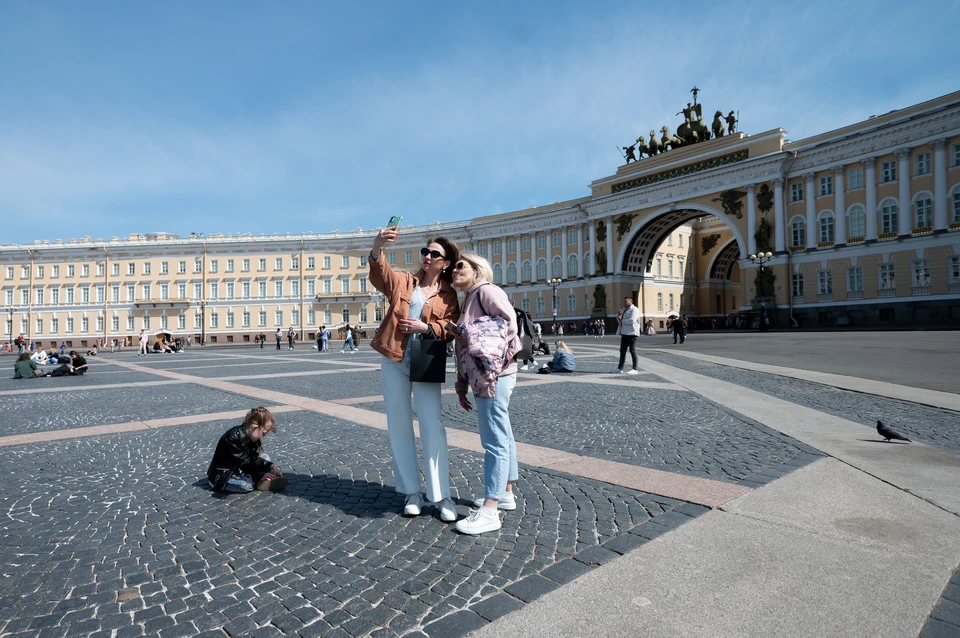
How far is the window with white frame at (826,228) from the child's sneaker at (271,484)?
143 ft

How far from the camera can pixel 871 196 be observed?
3669cm

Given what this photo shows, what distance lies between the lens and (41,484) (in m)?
4.44

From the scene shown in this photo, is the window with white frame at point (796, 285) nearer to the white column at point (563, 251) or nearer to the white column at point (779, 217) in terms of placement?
the white column at point (779, 217)

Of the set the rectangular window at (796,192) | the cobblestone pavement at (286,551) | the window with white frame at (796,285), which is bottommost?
the cobblestone pavement at (286,551)

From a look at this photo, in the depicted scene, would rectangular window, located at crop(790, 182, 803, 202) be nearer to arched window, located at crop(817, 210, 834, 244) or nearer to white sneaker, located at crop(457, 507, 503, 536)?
arched window, located at crop(817, 210, 834, 244)

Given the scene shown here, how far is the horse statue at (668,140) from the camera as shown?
4956cm

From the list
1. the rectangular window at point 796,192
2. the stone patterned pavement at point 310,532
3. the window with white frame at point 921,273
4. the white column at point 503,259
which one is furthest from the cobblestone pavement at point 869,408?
the white column at point 503,259

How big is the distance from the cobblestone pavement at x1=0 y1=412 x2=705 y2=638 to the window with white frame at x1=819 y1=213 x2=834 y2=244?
42.4 metres

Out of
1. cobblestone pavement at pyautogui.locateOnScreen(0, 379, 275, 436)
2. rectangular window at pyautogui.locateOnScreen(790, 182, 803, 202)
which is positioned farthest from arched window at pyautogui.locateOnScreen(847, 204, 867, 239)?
cobblestone pavement at pyautogui.locateOnScreen(0, 379, 275, 436)

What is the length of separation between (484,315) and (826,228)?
143 feet

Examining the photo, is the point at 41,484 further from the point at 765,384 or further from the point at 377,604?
the point at 765,384

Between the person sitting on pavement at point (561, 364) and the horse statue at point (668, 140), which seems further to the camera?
the horse statue at point (668, 140)

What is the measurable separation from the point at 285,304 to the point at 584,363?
5817cm

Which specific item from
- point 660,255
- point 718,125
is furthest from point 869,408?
point 660,255
